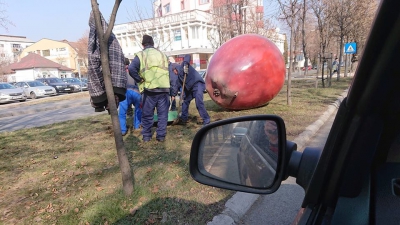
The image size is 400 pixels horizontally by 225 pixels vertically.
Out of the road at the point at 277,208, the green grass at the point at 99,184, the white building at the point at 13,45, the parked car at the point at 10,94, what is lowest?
the road at the point at 277,208

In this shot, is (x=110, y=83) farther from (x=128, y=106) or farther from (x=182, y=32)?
(x=182, y=32)

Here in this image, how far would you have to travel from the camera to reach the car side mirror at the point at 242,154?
1245mm

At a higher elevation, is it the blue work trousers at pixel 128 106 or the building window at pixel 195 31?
the building window at pixel 195 31

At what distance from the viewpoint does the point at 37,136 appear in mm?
6668

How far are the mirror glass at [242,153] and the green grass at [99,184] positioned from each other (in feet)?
4.68

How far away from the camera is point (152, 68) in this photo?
501cm

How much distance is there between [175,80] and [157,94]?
6.86 feet

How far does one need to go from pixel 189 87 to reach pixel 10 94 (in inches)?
781

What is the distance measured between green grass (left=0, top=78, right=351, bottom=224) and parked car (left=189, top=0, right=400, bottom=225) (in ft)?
6.16

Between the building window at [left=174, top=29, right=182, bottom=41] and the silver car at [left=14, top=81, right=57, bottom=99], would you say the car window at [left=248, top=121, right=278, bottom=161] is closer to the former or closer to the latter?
the silver car at [left=14, top=81, right=57, bottom=99]

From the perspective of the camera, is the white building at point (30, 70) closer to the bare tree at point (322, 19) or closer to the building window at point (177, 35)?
the building window at point (177, 35)

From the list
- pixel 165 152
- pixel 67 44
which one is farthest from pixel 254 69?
pixel 67 44

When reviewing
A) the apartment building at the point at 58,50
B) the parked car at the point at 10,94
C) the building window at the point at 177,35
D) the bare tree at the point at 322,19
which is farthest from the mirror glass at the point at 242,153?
the apartment building at the point at 58,50

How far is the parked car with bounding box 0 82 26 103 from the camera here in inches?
Answer: 782
